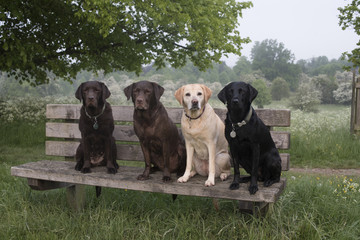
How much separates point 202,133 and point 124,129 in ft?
4.94

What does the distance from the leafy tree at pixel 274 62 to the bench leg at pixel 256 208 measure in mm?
47386

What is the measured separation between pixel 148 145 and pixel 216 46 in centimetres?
797

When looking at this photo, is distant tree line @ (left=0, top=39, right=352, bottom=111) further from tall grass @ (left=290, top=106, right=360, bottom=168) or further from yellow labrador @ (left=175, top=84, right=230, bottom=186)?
yellow labrador @ (left=175, top=84, right=230, bottom=186)

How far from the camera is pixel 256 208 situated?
3.20 m

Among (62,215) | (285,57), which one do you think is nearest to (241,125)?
(62,215)

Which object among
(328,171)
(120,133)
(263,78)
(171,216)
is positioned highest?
(263,78)

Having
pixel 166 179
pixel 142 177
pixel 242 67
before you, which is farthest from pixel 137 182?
pixel 242 67

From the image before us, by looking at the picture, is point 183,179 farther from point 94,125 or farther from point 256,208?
point 94,125

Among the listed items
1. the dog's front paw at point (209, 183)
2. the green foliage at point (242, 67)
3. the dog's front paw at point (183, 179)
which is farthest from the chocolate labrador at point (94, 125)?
the green foliage at point (242, 67)

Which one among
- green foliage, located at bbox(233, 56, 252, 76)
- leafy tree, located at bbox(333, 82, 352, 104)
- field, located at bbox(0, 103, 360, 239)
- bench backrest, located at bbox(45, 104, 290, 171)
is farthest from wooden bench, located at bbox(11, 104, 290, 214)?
green foliage, located at bbox(233, 56, 252, 76)

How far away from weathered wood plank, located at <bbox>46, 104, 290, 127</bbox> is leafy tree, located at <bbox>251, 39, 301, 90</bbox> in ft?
153

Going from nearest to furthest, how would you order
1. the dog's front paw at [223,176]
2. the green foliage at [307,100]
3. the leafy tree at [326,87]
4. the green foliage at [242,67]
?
1. the dog's front paw at [223,176]
2. the green foliage at [307,100]
3. the leafy tree at [326,87]
4. the green foliage at [242,67]

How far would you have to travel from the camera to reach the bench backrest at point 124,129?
12.0 feet

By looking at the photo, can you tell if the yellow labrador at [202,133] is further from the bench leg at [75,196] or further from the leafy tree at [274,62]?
the leafy tree at [274,62]
